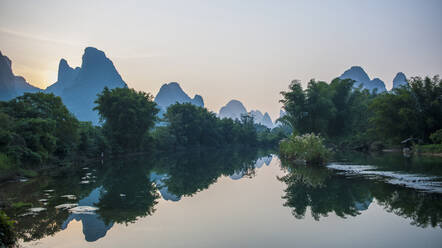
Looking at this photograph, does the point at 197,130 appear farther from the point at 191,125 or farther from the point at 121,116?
the point at 121,116

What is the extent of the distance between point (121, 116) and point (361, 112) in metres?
31.3

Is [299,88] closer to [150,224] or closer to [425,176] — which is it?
[425,176]

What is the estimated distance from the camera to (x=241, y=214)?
8898 mm

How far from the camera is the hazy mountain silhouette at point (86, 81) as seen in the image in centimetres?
14738

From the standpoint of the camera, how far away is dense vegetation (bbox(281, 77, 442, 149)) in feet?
104

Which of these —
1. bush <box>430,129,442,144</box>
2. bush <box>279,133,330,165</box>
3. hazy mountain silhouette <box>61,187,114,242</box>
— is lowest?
hazy mountain silhouette <box>61,187,114,242</box>

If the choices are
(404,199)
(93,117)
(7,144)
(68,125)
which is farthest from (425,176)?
(93,117)

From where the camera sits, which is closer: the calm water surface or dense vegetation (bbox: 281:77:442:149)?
the calm water surface

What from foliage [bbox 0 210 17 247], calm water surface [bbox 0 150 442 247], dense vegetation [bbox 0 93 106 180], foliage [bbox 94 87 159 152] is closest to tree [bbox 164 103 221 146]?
foliage [bbox 94 87 159 152]

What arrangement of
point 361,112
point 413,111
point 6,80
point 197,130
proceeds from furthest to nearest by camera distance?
point 6,80 < point 197,130 < point 361,112 < point 413,111

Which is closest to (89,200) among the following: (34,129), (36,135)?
(36,135)

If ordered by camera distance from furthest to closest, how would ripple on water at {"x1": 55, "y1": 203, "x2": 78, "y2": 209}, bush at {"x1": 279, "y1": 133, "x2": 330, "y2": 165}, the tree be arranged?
the tree → bush at {"x1": 279, "y1": 133, "x2": 330, "y2": 165} → ripple on water at {"x1": 55, "y1": 203, "x2": 78, "y2": 209}

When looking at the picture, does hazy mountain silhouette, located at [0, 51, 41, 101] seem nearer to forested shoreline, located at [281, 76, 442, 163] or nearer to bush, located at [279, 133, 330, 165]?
forested shoreline, located at [281, 76, 442, 163]

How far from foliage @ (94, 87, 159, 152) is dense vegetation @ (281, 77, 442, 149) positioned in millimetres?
17224
